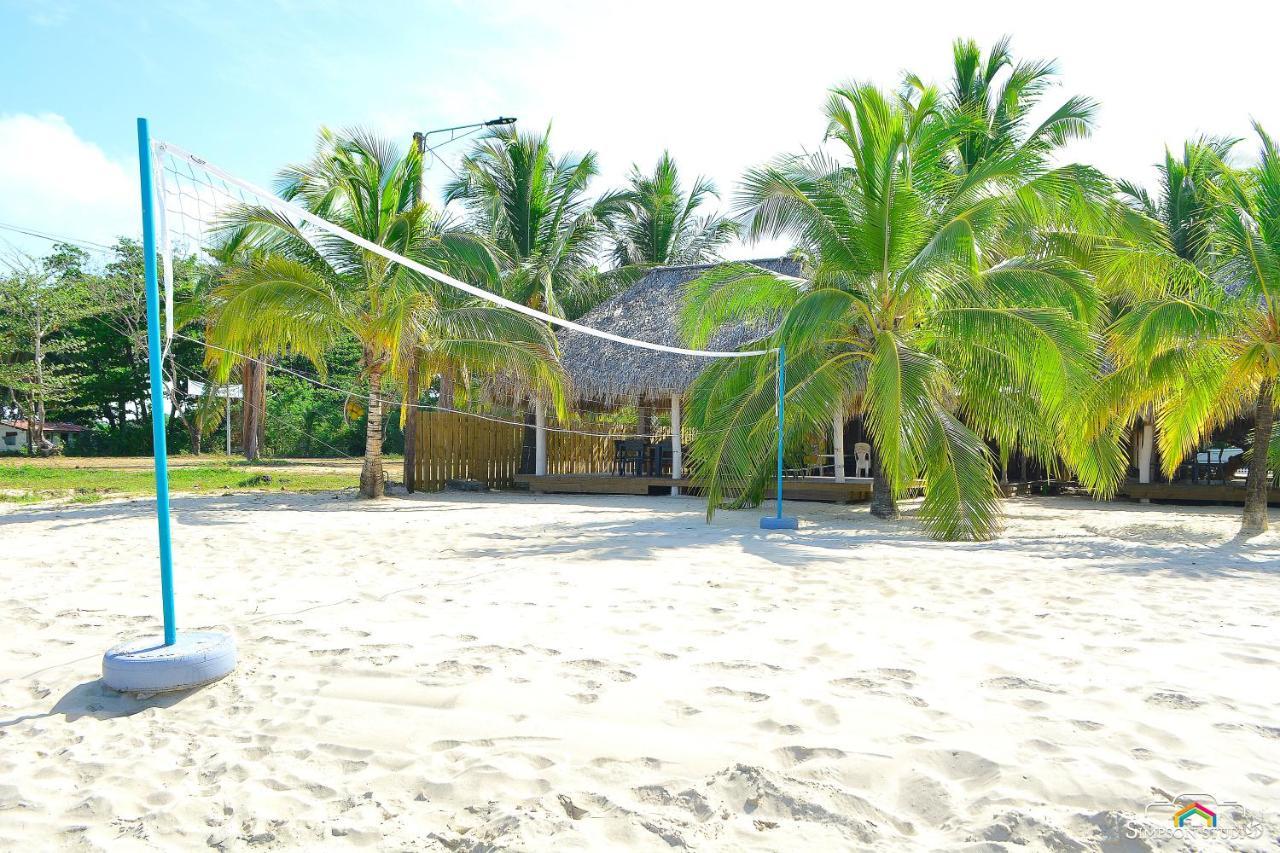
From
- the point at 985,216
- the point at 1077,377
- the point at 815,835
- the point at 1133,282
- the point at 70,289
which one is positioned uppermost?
Answer: the point at 70,289

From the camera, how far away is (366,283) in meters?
11.3

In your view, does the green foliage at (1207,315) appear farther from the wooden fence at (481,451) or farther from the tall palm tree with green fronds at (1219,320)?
the wooden fence at (481,451)

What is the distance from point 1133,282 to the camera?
8969 millimetres

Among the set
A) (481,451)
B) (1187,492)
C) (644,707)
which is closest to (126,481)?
(481,451)

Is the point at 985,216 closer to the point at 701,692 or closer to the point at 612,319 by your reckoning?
the point at 701,692

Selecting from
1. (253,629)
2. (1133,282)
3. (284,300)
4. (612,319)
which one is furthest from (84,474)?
(1133,282)

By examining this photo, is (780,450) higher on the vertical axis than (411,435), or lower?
lower

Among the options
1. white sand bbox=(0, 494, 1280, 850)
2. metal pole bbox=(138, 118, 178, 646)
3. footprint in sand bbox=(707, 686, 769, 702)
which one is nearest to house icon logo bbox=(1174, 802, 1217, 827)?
white sand bbox=(0, 494, 1280, 850)

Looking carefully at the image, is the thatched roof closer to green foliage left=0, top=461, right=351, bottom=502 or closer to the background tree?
green foliage left=0, top=461, right=351, bottom=502

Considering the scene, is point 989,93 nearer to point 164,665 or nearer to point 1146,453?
point 1146,453

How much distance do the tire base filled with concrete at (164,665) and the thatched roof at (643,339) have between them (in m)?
9.37

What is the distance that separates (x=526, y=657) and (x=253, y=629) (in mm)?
1460

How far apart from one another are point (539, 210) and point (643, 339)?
543 centimetres

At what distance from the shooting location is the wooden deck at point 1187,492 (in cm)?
1280
